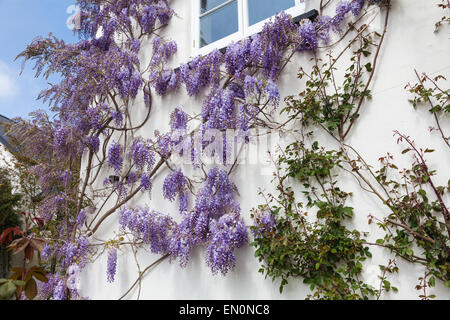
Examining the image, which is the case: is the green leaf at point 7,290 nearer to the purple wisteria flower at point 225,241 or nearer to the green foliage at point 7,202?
the purple wisteria flower at point 225,241

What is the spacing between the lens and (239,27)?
115 inches

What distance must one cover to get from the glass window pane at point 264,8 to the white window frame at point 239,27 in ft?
0.15

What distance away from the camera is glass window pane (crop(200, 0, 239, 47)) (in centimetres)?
305

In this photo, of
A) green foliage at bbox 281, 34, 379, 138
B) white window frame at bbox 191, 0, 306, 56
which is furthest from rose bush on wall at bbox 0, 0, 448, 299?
white window frame at bbox 191, 0, 306, 56

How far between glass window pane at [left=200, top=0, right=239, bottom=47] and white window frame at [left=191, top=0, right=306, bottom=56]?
0.05 m

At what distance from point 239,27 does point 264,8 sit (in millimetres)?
264

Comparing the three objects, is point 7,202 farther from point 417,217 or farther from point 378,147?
point 417,217

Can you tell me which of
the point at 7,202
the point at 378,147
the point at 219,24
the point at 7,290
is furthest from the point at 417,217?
the point at 7,202

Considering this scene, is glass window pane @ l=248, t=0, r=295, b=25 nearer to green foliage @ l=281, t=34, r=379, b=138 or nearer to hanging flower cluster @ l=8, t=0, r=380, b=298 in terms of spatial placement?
hanging flower cluster @ l=8, t=0, r=380, b=298

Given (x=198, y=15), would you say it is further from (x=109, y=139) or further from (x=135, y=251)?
(x=135, y=251)

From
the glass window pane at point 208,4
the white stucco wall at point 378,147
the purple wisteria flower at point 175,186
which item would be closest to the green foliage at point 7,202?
the white stucco wall at point 378,147

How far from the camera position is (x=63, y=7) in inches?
169
